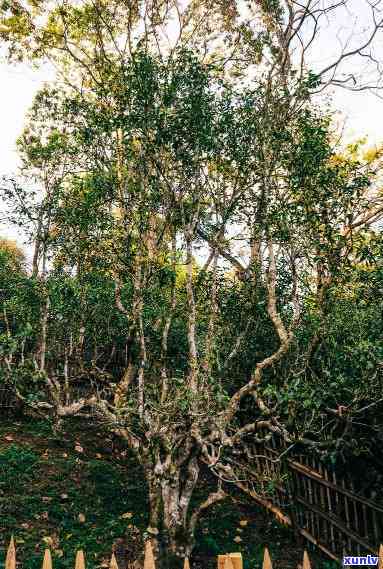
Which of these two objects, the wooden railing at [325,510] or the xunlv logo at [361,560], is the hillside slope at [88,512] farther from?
the xunlv logo at [361,560]

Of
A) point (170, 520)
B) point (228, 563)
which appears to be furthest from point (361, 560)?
point (228, 563)

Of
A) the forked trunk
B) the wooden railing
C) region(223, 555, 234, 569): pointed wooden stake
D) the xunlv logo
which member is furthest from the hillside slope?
region(223, 555, 234, 569): pointed wooden stake

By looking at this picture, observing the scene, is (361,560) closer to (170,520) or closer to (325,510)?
(325,510)

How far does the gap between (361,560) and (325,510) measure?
1092mm

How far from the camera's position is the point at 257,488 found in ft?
31.5

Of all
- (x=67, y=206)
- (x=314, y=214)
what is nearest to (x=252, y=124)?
(x=314, y=214)

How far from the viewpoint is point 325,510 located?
6949 mm

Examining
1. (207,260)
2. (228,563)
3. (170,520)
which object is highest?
(207,260)

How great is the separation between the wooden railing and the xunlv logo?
3.1 inches

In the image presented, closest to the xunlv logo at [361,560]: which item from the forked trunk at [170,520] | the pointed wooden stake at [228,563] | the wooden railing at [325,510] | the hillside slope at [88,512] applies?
the wooden railing at [325,510]

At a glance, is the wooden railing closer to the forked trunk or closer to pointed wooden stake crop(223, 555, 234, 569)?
the forked trunk

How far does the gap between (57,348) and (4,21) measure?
335 inches

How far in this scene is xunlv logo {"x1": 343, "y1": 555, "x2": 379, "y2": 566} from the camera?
575cm

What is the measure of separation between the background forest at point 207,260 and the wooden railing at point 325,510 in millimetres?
333
